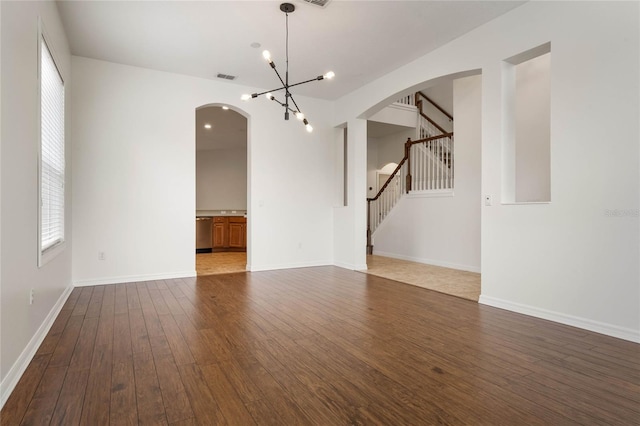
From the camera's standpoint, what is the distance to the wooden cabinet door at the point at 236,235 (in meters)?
9.41

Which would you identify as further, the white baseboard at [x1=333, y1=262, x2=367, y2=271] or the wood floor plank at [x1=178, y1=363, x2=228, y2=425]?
the white baseboard at [x1=333, y1=262, x2=367, y2=271]

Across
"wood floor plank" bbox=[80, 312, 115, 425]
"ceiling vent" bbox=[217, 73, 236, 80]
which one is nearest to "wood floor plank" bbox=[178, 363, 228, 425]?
"wood floor plank" bbox=[80, 312, 115, 425]

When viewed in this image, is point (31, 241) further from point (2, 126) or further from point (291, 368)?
point (291, 368)

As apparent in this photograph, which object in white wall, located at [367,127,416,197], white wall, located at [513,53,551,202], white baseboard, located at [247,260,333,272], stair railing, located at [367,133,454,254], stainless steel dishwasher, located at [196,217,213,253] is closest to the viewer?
white wall, located at [513,53,551,202]

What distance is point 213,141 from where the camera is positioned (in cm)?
986

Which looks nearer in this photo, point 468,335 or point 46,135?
point 468,335

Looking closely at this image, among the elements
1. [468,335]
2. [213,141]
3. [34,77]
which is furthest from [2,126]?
[213,141]

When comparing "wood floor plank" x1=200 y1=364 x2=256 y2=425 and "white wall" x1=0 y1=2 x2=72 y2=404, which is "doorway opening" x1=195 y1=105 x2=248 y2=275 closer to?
"white wall" x1=0 y1=2 x2=72 y2=404

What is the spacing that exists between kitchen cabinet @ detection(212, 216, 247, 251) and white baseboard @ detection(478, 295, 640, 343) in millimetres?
6644

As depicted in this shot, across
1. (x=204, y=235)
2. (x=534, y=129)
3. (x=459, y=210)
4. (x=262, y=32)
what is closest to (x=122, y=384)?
(x=262, y=32)

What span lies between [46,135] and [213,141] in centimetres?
654

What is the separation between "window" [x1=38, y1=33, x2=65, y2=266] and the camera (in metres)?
3.27

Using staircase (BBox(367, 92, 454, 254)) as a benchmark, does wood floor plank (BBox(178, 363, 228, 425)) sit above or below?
below

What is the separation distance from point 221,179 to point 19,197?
8106 millimetres
